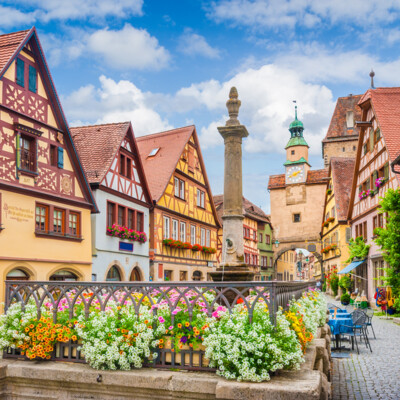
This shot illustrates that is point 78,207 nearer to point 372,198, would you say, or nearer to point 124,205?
point 124,205

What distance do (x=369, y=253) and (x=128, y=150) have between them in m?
13.3

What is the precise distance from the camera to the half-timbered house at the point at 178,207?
23719mm

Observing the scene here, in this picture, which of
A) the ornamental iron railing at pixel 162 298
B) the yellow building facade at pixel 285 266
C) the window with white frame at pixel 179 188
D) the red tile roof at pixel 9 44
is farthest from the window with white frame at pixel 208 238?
the yellow building facade at pixel 285 266

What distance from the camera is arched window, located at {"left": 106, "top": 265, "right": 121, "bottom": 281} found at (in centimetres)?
1965

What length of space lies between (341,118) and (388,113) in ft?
115

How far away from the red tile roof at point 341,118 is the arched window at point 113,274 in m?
41.6

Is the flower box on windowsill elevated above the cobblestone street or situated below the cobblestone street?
above

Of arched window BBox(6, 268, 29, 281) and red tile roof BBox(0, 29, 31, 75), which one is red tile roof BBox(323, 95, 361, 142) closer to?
red tile roof BBox(0, 29, 31, 75)

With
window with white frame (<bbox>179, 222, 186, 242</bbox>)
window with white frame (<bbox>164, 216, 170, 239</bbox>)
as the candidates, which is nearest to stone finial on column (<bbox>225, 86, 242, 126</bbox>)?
window with white frame (<bbox>164, 216, 170, 239</bbox>)

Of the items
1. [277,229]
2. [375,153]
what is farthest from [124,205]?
[277,229]

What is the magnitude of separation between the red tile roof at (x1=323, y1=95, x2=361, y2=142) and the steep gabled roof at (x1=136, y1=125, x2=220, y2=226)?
31093mm

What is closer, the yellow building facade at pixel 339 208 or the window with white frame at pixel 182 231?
the window with white frame at pixel 182 231

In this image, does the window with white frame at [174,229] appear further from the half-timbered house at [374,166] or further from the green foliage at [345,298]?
the green foliage at [345,298]

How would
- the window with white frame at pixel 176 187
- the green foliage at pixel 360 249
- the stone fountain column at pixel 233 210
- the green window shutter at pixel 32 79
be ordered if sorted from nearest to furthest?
1. the stone fountain column at pixel 233 210
2. the green window shutter at pixel 32 79
3. the green foliage at pixel 360 249
4. the window with white frame at pixel 176 187
